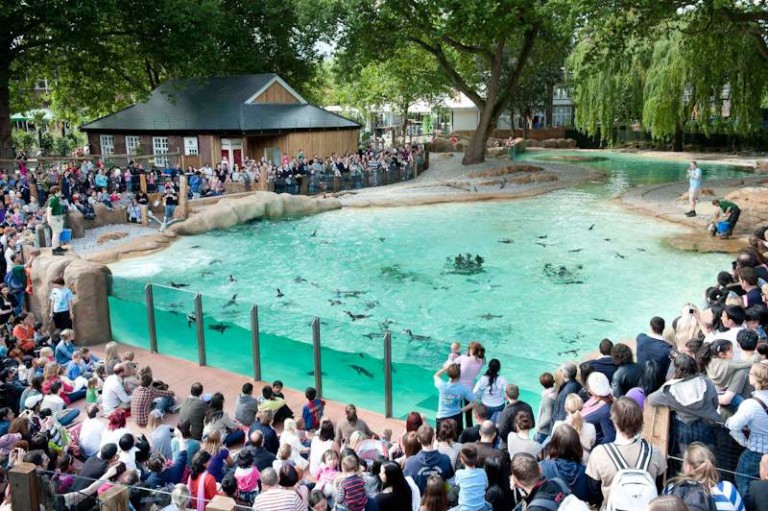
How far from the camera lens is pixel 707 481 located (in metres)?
4.05

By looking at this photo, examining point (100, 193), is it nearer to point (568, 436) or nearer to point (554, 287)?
point (554, 287)

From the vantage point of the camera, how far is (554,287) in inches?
566

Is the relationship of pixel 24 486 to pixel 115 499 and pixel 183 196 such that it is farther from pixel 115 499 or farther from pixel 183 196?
pixel 183 196

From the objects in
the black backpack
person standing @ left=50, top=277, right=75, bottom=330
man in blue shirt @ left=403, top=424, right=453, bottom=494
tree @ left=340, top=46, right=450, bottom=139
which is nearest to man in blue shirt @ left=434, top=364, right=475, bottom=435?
man in blue shirt @ left=403, top=424, right=453, bottom=494

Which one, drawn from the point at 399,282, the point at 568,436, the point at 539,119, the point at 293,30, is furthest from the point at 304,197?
the point at 539,119

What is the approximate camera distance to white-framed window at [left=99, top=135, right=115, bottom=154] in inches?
1172

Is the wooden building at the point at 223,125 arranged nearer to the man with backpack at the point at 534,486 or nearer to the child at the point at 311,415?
the child at the point at 311,415

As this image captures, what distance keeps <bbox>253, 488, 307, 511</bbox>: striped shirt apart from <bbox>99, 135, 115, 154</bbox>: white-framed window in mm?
27791

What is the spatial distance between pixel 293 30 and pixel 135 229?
2088cm

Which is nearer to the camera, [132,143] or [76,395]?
[76,395]

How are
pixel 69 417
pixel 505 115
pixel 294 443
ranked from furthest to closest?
pixel 505 115 < pixel 69 417 < pixel 294 443

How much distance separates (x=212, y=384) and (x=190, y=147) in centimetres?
1982

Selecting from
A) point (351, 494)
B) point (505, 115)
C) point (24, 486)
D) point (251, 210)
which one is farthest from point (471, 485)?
point (505, 115)

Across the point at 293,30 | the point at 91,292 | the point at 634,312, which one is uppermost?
the point at 293,30
